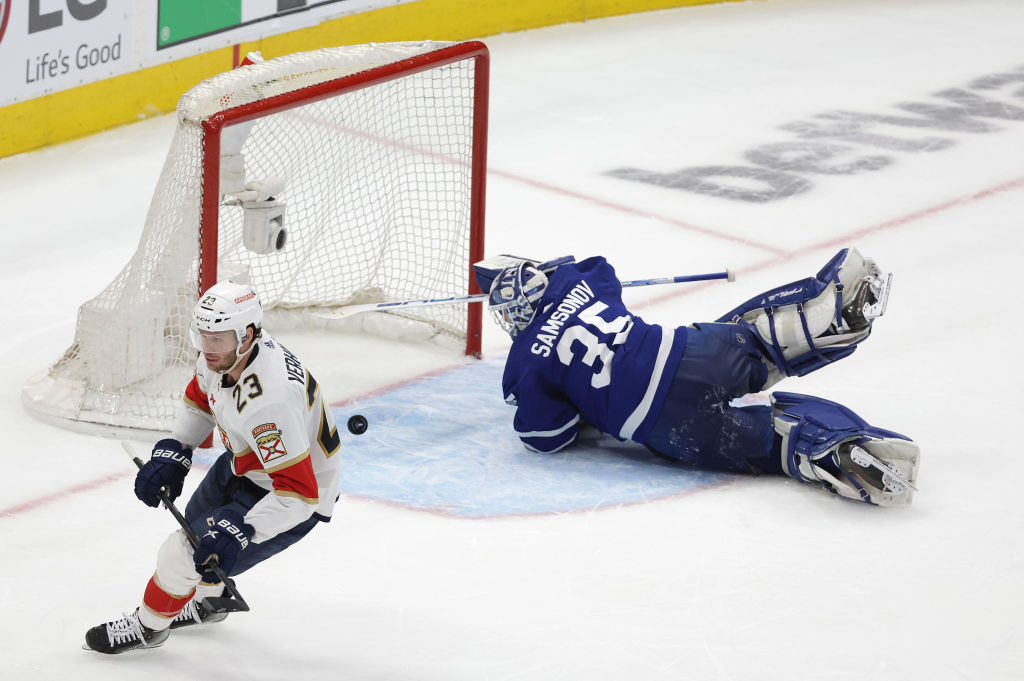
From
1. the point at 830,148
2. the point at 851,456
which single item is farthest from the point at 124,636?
the point at 830,148

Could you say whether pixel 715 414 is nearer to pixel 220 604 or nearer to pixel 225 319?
pixel 220 604

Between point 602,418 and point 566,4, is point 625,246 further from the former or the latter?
point 566,4

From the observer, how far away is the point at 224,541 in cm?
320

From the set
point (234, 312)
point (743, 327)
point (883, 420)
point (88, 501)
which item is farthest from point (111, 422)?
point (883, 420)

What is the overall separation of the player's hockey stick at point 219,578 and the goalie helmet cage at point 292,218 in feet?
3.57

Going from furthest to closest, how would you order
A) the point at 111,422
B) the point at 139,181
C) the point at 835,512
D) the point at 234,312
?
the point at 139,181
the point at 111,422
the point at 835,512
the point at 234,312

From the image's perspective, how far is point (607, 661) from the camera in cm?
356

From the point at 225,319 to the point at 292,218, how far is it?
2.20m

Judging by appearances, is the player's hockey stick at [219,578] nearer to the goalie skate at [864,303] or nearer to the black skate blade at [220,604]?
the black skate blade at [220,604]

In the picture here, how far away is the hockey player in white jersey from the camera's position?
324 centimetres

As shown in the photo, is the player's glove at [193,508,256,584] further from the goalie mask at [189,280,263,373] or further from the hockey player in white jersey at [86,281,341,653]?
the goalie mask at [189,280,263,373]

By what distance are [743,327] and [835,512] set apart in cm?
61

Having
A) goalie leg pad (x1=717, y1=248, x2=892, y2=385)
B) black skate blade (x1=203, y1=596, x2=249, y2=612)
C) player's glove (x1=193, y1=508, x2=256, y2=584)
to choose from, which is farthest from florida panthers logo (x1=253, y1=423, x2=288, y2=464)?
goalie leg pad (x1=717, y1=248, x2=892, y2=385)

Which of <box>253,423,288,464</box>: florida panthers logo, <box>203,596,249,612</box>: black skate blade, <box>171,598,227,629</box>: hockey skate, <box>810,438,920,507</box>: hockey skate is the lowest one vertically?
<box>171,598,227,629</box>: hockey skate
